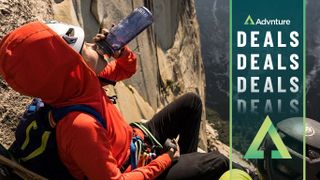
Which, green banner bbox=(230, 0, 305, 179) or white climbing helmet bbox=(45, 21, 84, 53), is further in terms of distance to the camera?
green banner bbox=(230, 0, 305, 179)

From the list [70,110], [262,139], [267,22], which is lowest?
[262,139]

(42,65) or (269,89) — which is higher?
(42,65)

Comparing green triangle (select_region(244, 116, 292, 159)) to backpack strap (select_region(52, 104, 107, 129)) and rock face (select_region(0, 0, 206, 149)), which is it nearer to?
backpack strap (select_region(52, 104, 107, 129))

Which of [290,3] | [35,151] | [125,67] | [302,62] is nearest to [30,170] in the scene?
[35,151]

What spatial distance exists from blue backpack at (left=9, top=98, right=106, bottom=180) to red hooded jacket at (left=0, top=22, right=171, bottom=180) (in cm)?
2

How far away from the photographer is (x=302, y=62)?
241 cm

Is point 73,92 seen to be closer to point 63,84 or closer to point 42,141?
point 63,84

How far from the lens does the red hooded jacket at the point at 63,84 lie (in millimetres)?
1651

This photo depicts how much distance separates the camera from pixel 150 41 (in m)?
5.36

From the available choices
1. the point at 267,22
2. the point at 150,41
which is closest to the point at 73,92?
the point at 267,22

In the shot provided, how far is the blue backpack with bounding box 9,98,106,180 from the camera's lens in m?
1.73

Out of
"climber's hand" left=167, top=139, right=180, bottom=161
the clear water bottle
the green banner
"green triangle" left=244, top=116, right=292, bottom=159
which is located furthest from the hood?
"green triangle" left=244, top=116, right=292, bottom=159

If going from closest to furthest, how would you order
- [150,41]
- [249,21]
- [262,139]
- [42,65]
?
[42,65] → [262,139] → [249,21] → [150,41]

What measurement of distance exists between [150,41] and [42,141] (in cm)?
369
